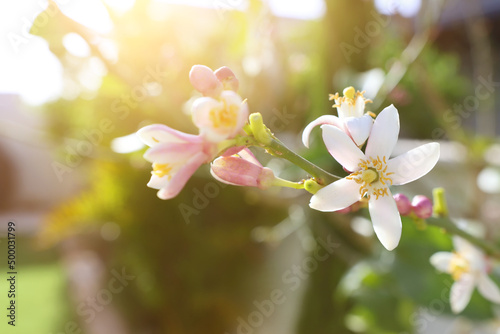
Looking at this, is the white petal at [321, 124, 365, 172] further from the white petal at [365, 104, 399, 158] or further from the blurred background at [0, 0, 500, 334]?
the blurred background at [0, 0, 500, 334]

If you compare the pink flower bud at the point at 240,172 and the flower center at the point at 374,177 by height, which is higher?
the flower center at the point at 374,177

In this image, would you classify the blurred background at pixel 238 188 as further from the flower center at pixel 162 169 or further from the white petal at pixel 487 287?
the flower center at pixel 162 169

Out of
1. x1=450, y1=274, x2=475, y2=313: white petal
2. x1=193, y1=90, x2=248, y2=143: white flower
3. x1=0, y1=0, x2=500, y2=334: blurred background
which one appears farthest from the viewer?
x1=0, y1=0, x2=500, y2=334: blurred background

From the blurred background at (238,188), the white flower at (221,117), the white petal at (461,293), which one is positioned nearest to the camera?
the white flower at (221,117)

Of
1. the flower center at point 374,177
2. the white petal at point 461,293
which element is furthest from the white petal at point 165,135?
the white petal at point 461,293

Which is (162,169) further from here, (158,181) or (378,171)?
(378,171)

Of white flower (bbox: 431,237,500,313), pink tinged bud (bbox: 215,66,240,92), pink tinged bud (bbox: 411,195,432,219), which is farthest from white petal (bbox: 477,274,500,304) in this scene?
pink tinged bud (bbox: 215,66,240,92)

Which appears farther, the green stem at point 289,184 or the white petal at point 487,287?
the white petal at point 487,287
